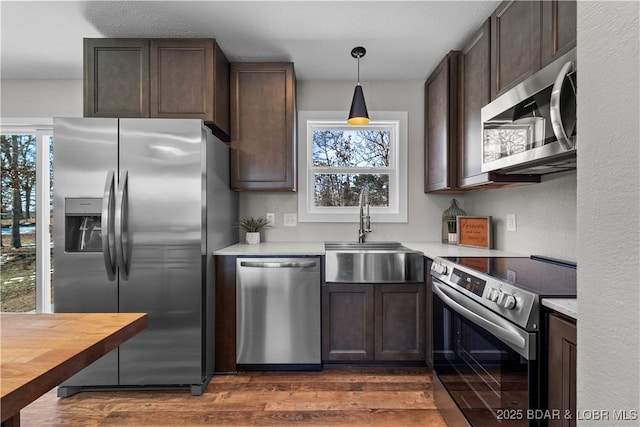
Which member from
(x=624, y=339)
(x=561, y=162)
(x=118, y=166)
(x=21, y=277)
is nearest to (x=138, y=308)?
(x=118, y=166)

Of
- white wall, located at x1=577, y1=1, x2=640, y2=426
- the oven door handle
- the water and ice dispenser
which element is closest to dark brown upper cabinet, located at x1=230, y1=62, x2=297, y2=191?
the water and ice dispenser

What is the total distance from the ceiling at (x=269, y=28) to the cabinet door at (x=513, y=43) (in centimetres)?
22

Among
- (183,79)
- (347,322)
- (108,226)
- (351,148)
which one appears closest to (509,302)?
(347,322)

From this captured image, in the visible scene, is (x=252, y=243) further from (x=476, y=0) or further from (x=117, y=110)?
(x=476, y=0)

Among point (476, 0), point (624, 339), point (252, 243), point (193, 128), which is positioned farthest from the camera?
point (252, 243)

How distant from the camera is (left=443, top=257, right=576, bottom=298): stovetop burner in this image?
1118 millimetres

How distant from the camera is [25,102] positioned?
9.87 feet

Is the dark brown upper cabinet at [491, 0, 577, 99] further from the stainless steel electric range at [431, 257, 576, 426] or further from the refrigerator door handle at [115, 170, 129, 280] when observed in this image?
the refrigerator door handle at [115, 170, 129, 280]

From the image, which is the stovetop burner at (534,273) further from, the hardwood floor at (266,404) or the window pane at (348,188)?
the window pane at (348,188)

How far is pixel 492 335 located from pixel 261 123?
7.09 ft

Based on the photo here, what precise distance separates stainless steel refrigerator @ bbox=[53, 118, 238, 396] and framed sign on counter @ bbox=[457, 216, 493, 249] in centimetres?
202

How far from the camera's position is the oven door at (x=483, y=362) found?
3.50 ft

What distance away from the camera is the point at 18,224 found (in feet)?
9.89

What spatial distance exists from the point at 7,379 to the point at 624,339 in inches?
40.4
